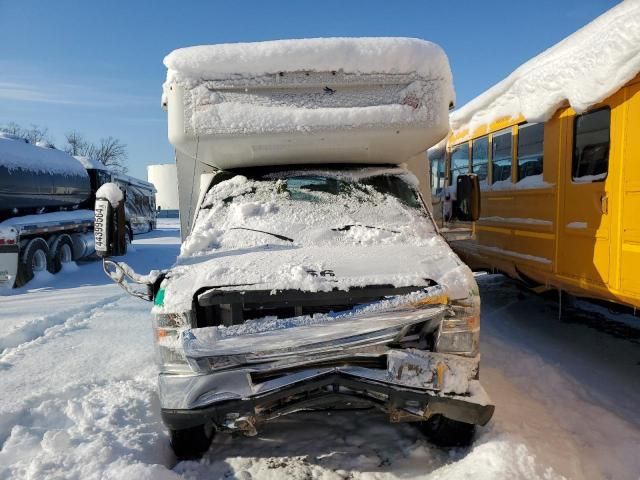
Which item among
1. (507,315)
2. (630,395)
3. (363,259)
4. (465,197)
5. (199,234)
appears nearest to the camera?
(363,259)

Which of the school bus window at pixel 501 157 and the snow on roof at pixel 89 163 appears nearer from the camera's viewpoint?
the school bus window at pixel 501 157

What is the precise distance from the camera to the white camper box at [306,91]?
3973 millimetres

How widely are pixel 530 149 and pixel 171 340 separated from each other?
15.8 ft

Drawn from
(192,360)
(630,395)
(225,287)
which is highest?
(225,287)

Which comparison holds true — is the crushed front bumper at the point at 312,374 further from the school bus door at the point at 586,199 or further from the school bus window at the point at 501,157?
the school bus window at the point at 501,157

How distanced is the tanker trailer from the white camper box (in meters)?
7.93

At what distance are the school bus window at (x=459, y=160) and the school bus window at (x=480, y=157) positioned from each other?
0.26m

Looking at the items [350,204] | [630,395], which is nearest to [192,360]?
[350,204]

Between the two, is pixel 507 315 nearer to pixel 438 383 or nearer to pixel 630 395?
pixel 630 395

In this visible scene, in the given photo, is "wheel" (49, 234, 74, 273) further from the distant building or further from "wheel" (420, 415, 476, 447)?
the distant building

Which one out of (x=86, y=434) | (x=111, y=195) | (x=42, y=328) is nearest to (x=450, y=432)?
(x=86, y=434)

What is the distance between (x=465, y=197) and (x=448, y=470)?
252 cm

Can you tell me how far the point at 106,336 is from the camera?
622cm

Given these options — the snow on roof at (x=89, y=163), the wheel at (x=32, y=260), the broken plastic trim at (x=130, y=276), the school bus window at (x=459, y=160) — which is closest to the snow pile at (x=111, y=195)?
the broken plastic trim at (x=130, y=276)
